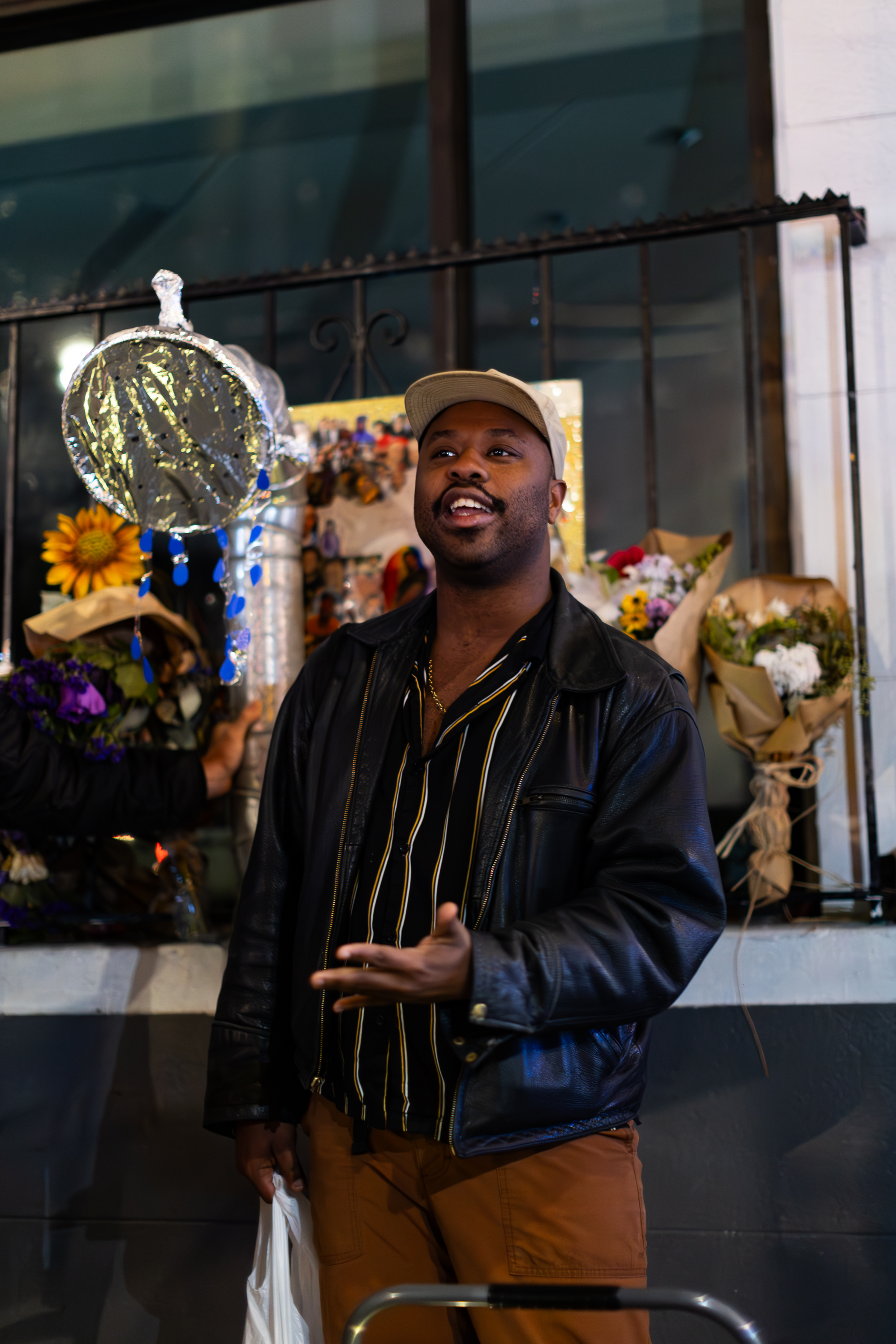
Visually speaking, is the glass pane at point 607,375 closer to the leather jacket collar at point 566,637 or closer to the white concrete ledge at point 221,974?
the white concrete ledge at point 221,974

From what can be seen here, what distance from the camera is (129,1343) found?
2418 mm

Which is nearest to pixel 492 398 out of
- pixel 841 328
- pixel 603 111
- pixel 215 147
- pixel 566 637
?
pixel 566 637

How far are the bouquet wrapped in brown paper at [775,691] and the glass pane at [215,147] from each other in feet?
6.16

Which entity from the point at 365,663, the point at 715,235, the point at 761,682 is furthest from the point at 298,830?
the point at 715,235

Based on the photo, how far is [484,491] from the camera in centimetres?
173

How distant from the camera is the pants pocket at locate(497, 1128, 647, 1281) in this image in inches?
59.8

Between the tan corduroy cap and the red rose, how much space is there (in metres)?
0.81

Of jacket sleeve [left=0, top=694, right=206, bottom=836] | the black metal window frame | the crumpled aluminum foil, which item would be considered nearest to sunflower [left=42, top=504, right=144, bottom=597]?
the black metal window frame


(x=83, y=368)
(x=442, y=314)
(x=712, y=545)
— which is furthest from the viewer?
(x=442, y=314)

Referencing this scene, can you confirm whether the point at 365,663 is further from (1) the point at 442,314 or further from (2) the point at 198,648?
(1) the point at 442,314

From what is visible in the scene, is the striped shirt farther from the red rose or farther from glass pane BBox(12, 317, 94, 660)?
glass pane BBox(12, 317, 94, 660)

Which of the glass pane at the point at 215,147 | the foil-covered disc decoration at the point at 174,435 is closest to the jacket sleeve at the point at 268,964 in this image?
the foil-covered disc decoration at the point at 174,435

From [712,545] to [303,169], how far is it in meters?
2.17

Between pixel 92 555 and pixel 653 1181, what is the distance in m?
1.86
